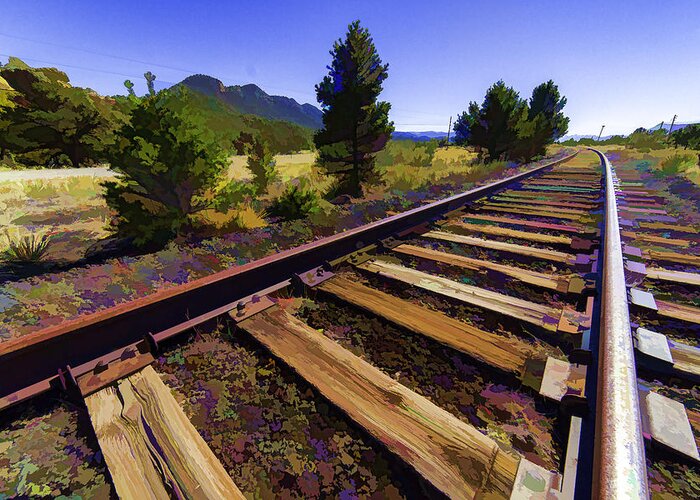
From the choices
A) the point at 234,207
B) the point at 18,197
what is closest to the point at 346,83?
the point at 234,207

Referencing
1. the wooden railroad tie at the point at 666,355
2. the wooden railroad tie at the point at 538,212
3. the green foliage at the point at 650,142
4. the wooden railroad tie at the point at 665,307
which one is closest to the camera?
the wooden railroad tie at the point at 666,355

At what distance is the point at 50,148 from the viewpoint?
17.3 meters

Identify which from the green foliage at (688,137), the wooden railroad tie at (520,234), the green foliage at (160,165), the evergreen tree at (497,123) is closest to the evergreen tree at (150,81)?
the green foliage at (160,165)

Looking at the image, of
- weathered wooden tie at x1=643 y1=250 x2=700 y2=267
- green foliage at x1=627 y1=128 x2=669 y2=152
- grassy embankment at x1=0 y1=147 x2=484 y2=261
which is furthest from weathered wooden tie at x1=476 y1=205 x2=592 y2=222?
green foliage at x1=627 y1=128 x2=669 y2=152

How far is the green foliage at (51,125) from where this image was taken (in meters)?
16.6

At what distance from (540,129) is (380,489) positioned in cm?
2416

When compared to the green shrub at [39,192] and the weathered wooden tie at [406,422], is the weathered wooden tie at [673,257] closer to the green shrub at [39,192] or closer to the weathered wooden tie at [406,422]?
the weathered wooden tie at [406,422]

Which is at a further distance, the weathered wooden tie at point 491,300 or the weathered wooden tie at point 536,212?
the weathered wooden tie at point 536,212

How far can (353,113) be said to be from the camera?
7953 millimetres

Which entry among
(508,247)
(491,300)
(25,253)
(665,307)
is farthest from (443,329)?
(25,253)

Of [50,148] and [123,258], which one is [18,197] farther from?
[50,148]

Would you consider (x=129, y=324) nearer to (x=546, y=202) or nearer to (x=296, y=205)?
(x=296, y=205)

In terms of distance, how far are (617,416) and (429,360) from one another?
A: 0.75 metres

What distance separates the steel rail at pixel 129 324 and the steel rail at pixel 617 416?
1927 mm
